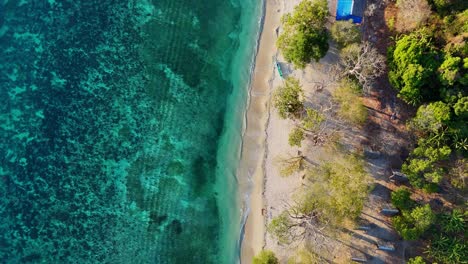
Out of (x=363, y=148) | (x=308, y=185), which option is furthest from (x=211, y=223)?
(x=363, y=148)

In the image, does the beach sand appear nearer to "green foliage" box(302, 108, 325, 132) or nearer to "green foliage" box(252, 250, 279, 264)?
"green foliage" box(252, 250, 279, 264)

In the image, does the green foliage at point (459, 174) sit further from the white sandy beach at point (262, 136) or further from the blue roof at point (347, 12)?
the blue roof at point (347, 12)

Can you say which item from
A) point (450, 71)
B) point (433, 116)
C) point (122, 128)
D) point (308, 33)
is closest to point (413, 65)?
point (450, 71)

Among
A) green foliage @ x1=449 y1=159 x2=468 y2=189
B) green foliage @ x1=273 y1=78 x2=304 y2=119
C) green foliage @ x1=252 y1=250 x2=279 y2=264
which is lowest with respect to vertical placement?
green foliage @ x1=252 y1=250 x2=279 y2=264

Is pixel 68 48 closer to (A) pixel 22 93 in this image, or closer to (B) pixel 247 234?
(A) pixel 22 93

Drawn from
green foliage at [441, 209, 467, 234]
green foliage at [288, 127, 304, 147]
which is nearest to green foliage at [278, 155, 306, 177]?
green foliage at [288, 127, 304, 147]

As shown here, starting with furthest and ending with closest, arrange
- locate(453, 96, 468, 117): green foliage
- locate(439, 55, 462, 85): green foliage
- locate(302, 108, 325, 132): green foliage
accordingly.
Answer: locate(302, 108, 325, 132): green foliage < locate(439, 55, 462, 85): green foliage < locate(453, 96, 468, 117): green foliage
